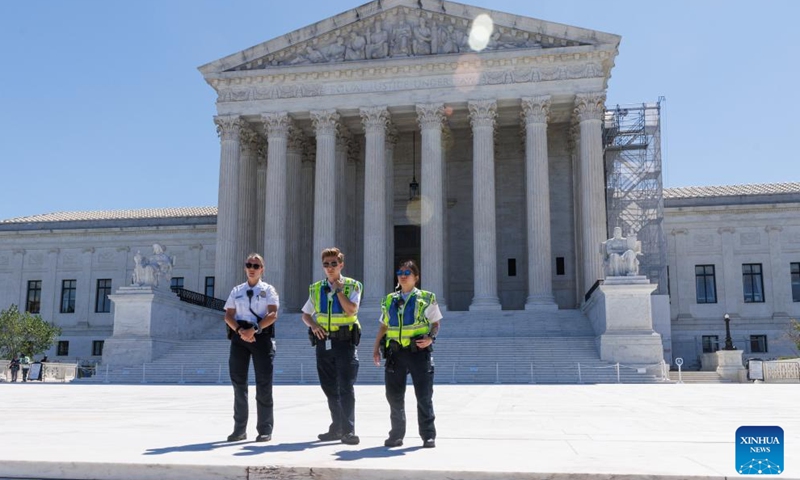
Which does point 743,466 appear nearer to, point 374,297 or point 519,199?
point 374,297

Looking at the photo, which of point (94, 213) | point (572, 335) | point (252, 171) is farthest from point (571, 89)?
point (94, 213)

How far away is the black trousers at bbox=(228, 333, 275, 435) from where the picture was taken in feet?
30.0

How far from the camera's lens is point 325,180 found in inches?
1754

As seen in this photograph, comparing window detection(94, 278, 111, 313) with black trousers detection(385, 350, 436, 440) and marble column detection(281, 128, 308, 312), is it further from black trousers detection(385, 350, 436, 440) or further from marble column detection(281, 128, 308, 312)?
black trousers detection(385, 350, 436, 440)

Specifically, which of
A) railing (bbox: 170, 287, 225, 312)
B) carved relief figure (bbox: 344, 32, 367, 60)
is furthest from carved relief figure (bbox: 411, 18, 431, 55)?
railing (bbox: 170, 287, 225, 312)

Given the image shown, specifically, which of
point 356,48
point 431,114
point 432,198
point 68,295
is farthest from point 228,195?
point 68,295

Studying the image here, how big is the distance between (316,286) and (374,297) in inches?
1316

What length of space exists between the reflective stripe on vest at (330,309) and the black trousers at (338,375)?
207mm

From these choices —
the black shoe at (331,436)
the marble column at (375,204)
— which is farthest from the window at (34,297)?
the black shoe at (331,436)

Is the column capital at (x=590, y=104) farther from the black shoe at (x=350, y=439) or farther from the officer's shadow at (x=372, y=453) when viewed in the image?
the officer's shadow at (x=372, y=453)

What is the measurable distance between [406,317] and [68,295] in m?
56.3

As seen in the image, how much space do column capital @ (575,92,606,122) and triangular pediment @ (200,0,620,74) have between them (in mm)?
2733

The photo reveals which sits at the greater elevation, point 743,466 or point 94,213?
point 94,213

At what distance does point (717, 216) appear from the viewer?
5234 centimetres
